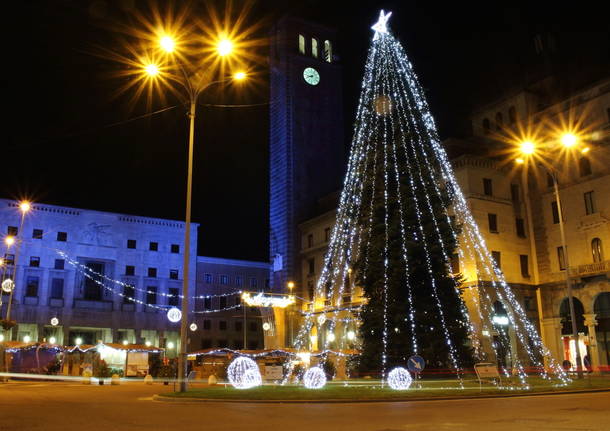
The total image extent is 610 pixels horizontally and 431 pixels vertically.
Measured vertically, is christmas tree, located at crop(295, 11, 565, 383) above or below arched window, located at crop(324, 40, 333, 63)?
below

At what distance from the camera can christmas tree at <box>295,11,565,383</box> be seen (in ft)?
99.6

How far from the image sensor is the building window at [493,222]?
45.1m

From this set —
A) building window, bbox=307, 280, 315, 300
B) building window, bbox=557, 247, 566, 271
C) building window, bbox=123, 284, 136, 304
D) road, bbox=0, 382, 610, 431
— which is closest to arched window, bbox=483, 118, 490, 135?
building window, bbox=557, 247, 566, 271

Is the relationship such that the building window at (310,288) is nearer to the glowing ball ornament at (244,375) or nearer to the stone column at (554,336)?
the stone column at (554,336)

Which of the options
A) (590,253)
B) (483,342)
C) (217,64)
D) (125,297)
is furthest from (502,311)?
(125,297)

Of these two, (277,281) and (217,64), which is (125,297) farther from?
(217,64)

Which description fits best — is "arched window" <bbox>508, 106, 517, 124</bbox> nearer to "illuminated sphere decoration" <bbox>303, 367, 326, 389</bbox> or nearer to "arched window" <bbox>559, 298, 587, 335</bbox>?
"arched window" <bbox>559, 298, 587, 335</bbox>

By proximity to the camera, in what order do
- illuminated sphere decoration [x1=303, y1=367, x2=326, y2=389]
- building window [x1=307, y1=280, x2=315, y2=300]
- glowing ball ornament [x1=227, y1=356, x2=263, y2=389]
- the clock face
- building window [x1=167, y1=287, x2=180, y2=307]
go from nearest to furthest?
illuminated sphere decoration [x1=303, y1=367, x2=326, y2=389] → glowing ball ornament [x1=227, y1=356, x2=263, y2=389] → building window [x1=307, y1=280, x2=315, y2=300] → the clock face → building window [x1=167, y1=287, x2=180, y2=307]

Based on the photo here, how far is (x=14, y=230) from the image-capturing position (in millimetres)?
60531

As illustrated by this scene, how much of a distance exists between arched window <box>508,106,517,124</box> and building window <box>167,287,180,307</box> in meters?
41.3

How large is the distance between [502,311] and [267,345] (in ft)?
79.7

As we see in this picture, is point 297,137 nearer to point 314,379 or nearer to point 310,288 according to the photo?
point 310,288

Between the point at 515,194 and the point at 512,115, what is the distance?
24.8 feet

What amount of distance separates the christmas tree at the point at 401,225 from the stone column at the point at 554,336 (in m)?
12.2
